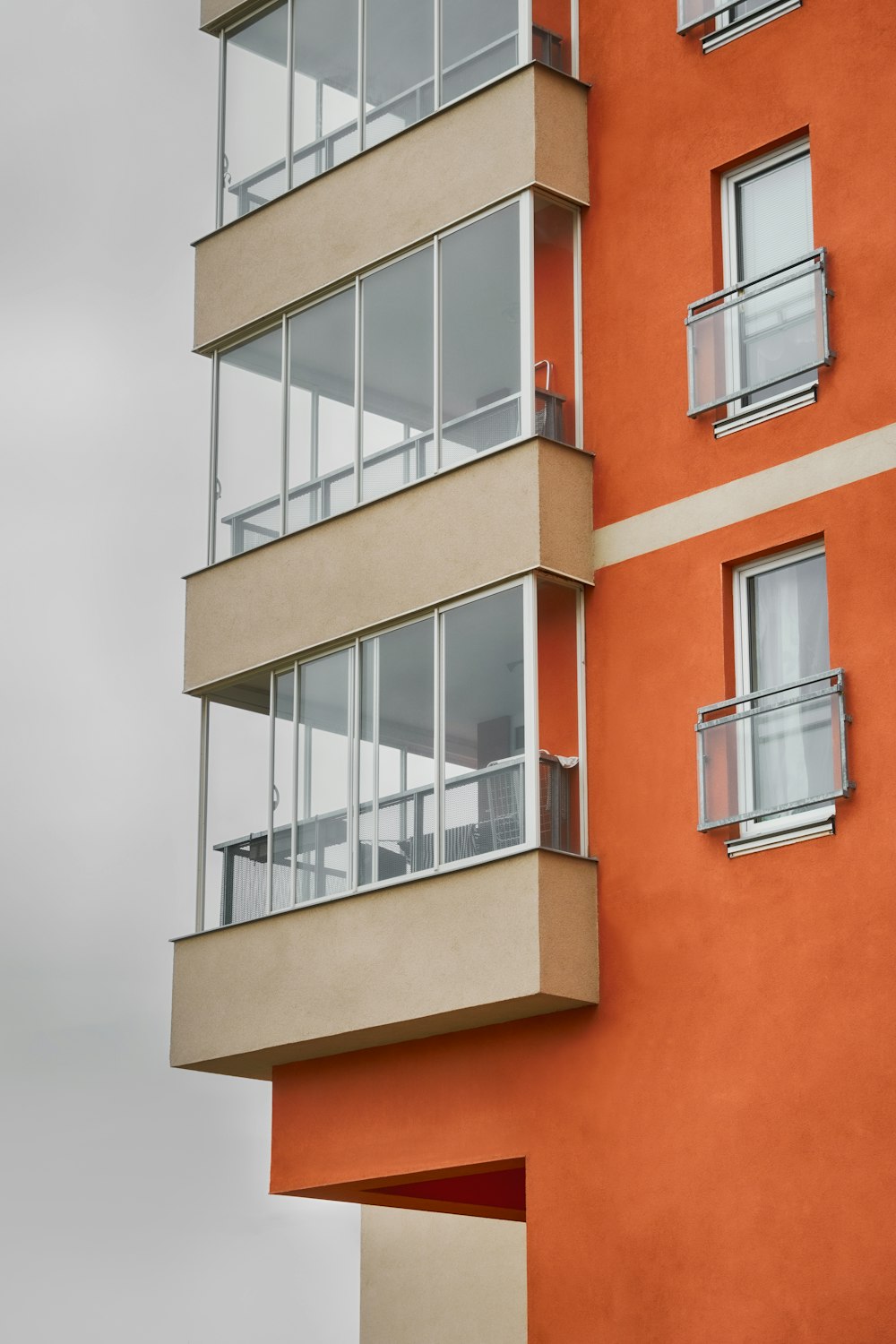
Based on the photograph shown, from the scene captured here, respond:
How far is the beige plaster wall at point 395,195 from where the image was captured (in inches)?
696

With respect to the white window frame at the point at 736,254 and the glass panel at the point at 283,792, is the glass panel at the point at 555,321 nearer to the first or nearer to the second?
the white window frame at the point at 736,254

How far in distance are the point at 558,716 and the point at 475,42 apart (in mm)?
5937

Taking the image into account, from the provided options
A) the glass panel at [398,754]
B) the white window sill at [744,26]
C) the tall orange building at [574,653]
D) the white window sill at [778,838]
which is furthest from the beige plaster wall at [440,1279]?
the white window sill at [744,26]

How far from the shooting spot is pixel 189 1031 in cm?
1883

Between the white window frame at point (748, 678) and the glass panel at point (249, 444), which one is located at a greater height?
the glass panel at point (249, 444)

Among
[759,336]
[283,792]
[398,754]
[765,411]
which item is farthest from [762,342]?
[283,792]

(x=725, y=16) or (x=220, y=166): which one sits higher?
(x=220, y=166)

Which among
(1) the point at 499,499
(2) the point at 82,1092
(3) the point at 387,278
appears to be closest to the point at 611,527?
(1) the point at 499,499

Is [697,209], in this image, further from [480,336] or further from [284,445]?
[284,445]

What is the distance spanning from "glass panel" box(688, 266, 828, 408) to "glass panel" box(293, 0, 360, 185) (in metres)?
4.52

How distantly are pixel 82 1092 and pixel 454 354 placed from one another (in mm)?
23327

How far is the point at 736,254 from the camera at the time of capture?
54.8ft

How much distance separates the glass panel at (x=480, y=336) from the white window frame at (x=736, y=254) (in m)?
1.74

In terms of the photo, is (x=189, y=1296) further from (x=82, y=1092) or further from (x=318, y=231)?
(x=318, y=231)
